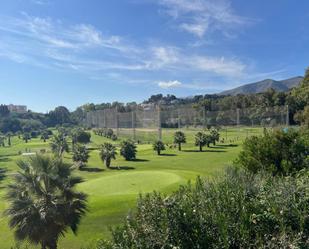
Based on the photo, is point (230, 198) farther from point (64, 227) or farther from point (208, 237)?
point (64, 227)

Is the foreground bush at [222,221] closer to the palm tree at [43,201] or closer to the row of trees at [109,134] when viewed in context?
the palm tree at [43,201]

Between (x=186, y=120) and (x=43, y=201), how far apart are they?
117 metres

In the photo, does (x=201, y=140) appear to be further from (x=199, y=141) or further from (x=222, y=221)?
(x=222, y=221)

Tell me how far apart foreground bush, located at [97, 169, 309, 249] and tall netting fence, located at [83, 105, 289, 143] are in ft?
300

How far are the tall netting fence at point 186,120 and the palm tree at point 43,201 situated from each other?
83.5 meters

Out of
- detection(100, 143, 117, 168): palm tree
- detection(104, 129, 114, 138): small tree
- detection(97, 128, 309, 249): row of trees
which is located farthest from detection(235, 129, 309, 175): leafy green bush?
detection(104, 129, 114, 138): small tree

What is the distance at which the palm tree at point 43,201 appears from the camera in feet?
62.5

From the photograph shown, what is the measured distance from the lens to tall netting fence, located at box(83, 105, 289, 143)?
109m

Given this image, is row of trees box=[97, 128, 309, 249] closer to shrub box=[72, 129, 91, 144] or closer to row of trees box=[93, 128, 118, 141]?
shrub box=[72, 129, 91, 144]

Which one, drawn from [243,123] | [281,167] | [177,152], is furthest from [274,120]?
[281,167]

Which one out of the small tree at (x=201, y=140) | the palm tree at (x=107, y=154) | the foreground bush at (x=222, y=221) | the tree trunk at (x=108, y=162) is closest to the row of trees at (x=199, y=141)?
the small tree at (x=201, y=140)

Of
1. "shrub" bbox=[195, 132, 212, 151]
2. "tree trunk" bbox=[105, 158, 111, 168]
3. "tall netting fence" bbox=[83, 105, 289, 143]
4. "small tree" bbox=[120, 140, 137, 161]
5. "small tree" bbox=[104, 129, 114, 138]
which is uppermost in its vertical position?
"tall netting fence" bbox=[83, 105, 289, 143]

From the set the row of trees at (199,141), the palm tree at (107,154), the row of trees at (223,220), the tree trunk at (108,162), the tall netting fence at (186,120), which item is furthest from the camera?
the tall netting fence at (186,120)

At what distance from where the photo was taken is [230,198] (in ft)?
33.4
